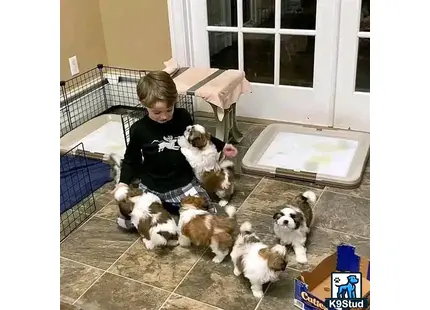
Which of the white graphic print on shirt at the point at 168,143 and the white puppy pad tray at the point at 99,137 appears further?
the white puppy pad tray at the point at 99,137

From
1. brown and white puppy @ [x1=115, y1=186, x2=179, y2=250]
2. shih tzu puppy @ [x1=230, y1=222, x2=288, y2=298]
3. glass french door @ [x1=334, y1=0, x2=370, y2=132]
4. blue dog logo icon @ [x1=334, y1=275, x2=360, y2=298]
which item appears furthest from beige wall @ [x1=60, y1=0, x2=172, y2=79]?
blue dog logo icon @ [x1=334, y1=275, x2=360, y2=298]

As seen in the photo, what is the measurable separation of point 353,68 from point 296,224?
52.3 inches

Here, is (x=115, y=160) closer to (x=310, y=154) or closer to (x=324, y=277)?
(x=310, y=154)

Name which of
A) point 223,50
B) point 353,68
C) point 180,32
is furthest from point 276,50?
point 180,32

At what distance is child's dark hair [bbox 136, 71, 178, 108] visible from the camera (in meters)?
2.10

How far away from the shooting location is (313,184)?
2525 mm

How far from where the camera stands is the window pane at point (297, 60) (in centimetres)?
302

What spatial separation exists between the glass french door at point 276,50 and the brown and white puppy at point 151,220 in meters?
1.38

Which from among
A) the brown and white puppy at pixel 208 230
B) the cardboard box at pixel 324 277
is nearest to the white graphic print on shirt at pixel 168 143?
the brown and white puppy at pixel 208 230

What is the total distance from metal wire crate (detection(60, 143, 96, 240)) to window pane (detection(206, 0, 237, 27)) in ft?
3.82

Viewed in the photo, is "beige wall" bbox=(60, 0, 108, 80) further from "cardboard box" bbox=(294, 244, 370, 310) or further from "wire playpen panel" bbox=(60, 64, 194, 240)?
"cardboard box" bbox=(294, 244, 370, 310)

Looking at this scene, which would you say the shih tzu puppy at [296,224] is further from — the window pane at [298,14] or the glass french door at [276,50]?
the window pane at [298,14]
